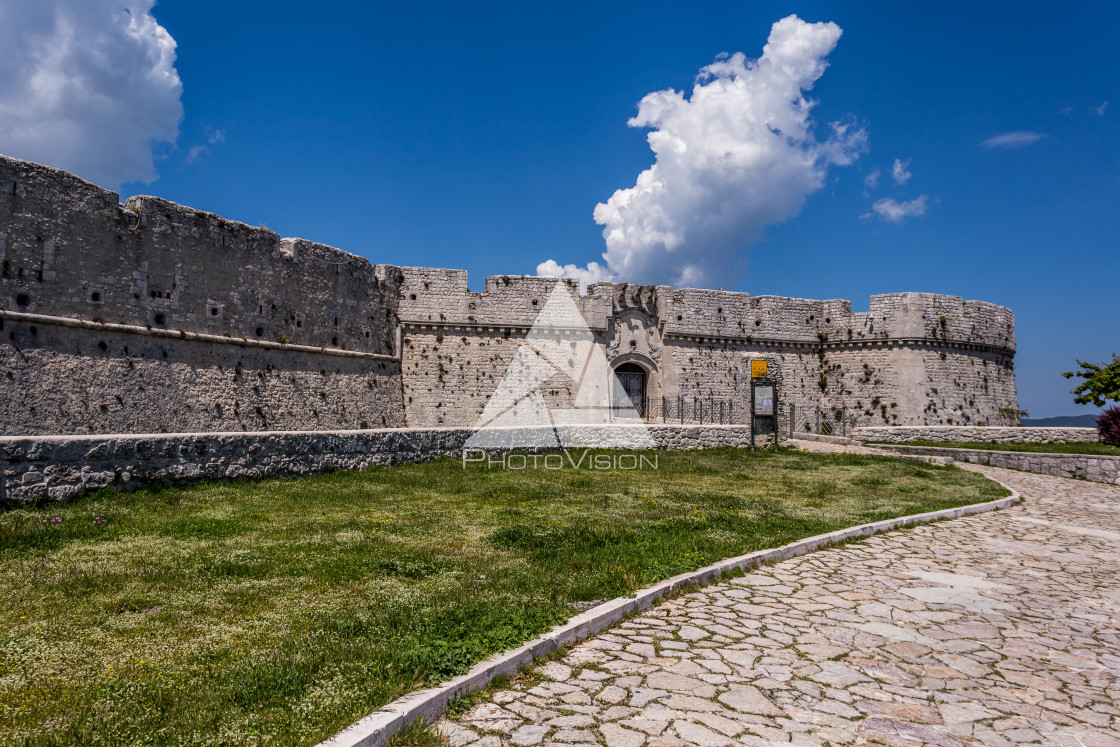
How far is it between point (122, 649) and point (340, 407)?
15.8 meters

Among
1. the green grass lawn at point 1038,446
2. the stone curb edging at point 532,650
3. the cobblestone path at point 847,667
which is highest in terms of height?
the green grass lawn at point 1038,446

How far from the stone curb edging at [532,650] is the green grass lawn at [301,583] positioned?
111mm

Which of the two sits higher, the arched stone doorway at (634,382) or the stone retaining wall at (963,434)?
the arched stone doorway at (634,382)

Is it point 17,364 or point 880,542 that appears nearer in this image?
point 880,542

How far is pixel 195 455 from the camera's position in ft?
29.1

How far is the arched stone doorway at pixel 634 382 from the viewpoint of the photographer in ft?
81.3

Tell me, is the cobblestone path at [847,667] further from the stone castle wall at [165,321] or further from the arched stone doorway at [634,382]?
the arched stone doorway at [634,382]

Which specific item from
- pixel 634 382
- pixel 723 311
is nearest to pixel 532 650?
pixel 634 382

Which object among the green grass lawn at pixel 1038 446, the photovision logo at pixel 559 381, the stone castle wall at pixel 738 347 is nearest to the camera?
the green grass lawn at pixel 1038 446

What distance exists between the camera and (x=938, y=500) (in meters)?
11.0

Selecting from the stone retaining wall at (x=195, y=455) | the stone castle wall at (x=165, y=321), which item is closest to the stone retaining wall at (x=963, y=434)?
the stone retaining wall at (x=195, y=455)

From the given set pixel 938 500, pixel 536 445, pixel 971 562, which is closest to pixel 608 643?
pixel 971 562

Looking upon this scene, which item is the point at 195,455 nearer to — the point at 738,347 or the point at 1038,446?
the point at 738,347

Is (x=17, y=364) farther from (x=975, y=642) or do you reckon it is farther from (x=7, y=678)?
(x=975, y=642)
